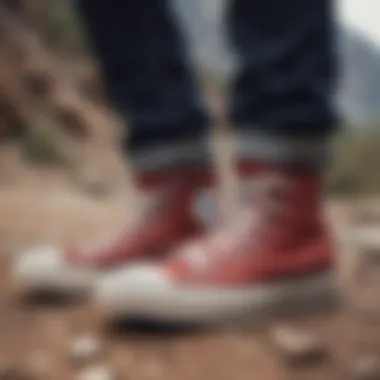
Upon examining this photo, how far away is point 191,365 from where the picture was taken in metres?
0.76

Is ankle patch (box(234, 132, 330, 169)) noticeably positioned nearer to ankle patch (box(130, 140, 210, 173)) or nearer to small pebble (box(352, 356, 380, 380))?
ankle patch (box(130, 140, 210, 173))

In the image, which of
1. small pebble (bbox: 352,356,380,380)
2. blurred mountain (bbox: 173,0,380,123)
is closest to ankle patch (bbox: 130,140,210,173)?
small pebble (bbox: 352,356,380,380)

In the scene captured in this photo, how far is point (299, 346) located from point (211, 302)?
8 centimetres

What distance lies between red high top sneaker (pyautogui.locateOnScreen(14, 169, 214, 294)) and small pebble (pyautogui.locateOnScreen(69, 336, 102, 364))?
0.09 m

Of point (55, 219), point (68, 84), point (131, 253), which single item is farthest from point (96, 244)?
point (68, 84)

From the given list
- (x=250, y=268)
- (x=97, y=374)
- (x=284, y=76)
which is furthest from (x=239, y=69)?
(x=97, y=374)

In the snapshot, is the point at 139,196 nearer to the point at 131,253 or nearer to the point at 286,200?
the point at 131,253

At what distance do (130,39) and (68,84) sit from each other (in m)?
0.89

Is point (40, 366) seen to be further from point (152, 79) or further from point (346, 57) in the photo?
point (346, 57)

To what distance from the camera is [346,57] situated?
1.40 meters

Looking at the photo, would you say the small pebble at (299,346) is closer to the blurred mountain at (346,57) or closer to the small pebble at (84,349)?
the small pebble at (84,349)

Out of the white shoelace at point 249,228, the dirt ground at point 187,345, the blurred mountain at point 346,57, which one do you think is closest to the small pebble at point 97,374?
the dirt ground at point 187,345

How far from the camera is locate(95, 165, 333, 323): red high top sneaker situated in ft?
2.63

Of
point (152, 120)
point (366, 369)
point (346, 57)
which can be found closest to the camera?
point (366, 369)
